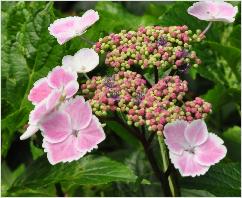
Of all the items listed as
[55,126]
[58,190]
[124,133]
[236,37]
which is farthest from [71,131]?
[236,37]

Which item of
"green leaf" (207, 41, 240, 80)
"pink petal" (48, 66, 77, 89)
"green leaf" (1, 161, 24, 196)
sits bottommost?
"green leaf" (1, 161, 24, 196)

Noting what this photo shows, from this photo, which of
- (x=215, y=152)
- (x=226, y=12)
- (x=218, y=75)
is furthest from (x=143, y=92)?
(x=218, y=75)

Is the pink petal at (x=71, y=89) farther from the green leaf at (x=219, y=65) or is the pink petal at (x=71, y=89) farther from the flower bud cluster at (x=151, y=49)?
the green leaf at (x=219, y=65)

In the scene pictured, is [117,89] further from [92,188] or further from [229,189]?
[92,188]

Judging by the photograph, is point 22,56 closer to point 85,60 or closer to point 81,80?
point 81,80

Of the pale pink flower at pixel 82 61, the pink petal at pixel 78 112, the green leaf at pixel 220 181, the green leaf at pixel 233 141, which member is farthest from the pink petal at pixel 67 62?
the green leaf at pixel 233 141

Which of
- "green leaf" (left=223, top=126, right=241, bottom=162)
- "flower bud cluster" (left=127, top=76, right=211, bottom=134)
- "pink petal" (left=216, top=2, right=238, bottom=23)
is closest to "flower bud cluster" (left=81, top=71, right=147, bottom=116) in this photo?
"flower bud cluster" (left=127, top=76, right=211, bottom=134)

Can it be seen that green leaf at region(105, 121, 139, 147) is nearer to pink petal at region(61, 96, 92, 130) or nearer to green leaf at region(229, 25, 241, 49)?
green leaf at region(229, 25, 241, 49)
